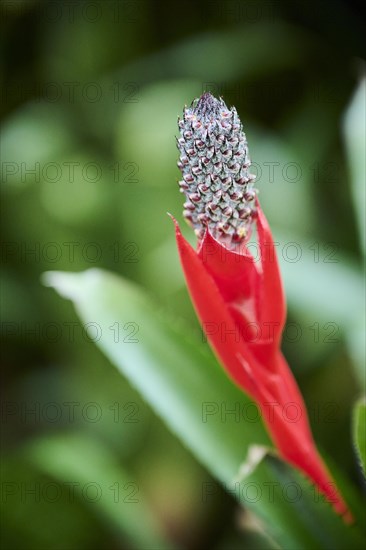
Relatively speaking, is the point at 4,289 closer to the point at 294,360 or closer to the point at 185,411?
the point at 294,360

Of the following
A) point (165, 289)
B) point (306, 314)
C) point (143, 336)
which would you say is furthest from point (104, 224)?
point (143, 336)

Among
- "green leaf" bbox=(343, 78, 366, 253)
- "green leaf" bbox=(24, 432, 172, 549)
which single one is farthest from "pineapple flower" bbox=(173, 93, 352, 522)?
"green leaf" bbox=(24, 432, 172, 549)

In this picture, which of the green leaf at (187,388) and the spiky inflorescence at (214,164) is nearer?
the spiky inflorescence at (214,164)

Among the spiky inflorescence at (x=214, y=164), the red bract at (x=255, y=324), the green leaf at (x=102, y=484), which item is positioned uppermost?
the spiky inflorescence at (x=214, y=164)

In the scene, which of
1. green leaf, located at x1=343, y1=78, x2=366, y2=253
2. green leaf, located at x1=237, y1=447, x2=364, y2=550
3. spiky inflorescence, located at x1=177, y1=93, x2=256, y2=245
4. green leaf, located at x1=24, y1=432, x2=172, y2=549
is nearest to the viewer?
spiky inflorescence, located at x1=177, y1=93, x2=256, y2=245

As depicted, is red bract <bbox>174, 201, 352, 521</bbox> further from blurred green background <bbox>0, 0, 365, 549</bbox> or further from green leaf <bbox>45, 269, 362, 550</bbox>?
blurred green background <bbox>0, 0, 365, 549</bbox>

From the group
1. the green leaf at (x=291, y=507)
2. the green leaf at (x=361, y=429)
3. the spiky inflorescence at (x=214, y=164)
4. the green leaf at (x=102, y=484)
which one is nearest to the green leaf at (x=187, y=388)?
the green leaf at (x=291, y=507)

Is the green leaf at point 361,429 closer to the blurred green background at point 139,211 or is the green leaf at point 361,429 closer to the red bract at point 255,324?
the red bract at point 255,324
